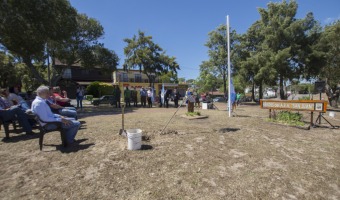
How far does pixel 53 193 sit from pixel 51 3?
601 inches

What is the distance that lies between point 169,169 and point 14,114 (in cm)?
507

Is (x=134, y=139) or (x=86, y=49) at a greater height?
(x=86, y=49)

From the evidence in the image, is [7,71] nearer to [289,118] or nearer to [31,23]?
[31,23]

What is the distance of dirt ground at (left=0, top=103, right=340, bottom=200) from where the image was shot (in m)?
3.20

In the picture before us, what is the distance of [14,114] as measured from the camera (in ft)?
19.4

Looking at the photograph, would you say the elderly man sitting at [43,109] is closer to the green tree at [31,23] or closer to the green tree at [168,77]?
the green tree at [31,23]

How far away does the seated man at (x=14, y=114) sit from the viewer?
570cm

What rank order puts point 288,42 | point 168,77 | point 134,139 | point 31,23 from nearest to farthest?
point 134,139, point 31,23, point 288,42, point 168,77

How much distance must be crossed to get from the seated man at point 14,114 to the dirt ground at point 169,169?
0.34 m

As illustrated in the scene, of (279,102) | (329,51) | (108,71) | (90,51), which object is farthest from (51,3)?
(329,51)

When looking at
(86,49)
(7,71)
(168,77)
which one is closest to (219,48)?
(86,49)

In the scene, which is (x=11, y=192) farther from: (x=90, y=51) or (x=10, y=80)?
(x=10, y=80)

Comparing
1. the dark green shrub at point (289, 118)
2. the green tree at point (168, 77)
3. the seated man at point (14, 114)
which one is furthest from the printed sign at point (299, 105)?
the green tree at point (168, 77)

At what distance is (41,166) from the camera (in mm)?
3949
